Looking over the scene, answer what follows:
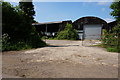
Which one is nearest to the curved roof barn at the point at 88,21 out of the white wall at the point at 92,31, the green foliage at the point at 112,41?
the white wall at the point at 92,31

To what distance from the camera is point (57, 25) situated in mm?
29578

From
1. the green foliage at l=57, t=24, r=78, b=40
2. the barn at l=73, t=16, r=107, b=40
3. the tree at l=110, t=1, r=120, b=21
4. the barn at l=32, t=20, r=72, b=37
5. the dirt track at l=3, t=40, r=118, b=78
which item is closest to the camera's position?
the dirt track at l=3, t=40, r=118, b=78

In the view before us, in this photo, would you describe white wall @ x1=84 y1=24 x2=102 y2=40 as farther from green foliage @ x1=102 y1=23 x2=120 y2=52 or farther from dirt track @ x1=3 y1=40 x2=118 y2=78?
dirt track @ x1=3 y1=40 x2=118 y2=78

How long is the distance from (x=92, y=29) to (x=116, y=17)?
12.2 metres

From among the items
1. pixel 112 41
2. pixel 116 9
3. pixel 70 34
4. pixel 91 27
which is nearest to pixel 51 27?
pixel 70 34

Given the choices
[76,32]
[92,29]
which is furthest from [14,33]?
[92,29]

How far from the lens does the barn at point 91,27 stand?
82.7ft

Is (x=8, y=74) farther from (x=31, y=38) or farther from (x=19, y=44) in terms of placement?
(x=31, y=38)

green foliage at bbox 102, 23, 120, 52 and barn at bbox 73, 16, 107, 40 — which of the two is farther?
barn at bbox 73, 16, 107, 40

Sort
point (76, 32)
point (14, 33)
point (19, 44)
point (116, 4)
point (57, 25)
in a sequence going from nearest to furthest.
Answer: point (19, 44), point (14, 33), point (116, 4), point (76, 32), point (57, 25)

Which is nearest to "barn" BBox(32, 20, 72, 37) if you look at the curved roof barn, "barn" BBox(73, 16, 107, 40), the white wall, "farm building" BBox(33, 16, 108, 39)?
"farm building" BBox(33, 16, 108, 39)

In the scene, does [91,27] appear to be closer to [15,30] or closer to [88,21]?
[88,21]

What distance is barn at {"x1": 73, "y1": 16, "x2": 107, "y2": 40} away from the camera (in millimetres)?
25197

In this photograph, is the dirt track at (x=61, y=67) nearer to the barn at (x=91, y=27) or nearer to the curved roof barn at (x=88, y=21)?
the barn at (x=91, y=27)
